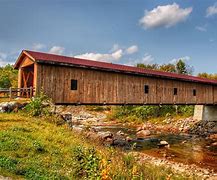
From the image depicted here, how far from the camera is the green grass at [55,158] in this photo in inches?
287

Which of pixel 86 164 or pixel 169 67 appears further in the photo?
pixel 169 67

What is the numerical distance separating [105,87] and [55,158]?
44.0ft

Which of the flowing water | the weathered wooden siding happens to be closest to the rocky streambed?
the flowing water

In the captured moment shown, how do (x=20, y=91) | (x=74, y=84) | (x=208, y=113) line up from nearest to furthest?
(x=20, y=91)
(x=74, y=84)
(x=208, y=113)

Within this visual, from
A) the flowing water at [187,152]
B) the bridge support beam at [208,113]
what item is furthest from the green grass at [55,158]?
the bridge support beam at [208,113]

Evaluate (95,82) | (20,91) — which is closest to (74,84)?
(95,82)

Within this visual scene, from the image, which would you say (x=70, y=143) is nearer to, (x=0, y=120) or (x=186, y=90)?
(x=0, y=120)

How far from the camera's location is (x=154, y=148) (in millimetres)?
22516

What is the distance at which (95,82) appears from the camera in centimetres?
2156

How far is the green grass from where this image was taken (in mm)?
7281

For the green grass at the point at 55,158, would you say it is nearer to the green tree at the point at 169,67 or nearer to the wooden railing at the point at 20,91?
the wooden railing at the point at 20,91

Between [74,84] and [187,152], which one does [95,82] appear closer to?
[74,84]

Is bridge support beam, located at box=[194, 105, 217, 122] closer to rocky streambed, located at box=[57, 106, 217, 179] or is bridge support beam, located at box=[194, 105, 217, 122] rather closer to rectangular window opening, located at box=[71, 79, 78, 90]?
rocky streambed, located at box=[57, 106, 217, 179]

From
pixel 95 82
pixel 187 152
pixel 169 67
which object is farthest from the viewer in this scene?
pixel 169 67
